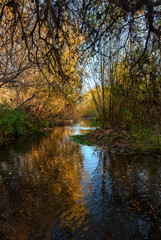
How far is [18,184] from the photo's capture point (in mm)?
4574

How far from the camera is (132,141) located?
337 inches

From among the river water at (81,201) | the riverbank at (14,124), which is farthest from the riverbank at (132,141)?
the riverbank at (14,124)

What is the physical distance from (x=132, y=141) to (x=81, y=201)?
559 centimetres

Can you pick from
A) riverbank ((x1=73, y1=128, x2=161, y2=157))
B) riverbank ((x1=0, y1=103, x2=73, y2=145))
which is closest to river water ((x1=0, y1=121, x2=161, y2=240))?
riverbank ((x1=73, y1=128, x2=161, y2=157))

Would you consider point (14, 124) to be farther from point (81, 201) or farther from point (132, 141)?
point (81, 201)

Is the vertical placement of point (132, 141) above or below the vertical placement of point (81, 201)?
above

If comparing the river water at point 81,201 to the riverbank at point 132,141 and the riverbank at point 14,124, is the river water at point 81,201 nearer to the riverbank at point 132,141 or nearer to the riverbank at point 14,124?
the riverbank at point 132,141

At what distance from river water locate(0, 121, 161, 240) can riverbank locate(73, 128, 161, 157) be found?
42.9 inches

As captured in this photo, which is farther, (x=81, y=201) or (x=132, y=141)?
(x=132, y=141)

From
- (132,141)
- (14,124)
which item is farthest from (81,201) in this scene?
(14,124)

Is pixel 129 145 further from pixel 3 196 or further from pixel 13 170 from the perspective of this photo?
→ pixel 3 196

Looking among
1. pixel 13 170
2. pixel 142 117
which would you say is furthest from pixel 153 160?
pixel 13 170

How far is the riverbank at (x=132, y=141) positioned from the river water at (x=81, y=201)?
1090 mm

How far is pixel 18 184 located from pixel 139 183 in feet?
10.3
